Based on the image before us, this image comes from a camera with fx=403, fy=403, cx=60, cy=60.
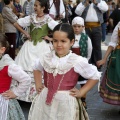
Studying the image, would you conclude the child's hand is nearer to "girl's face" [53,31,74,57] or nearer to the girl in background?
"girl's face" [53,31,74,57]

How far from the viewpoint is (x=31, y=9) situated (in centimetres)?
1016

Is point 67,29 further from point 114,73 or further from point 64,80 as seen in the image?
point 114,73

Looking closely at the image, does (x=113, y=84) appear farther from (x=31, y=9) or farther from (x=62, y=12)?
(x=31, y=9)

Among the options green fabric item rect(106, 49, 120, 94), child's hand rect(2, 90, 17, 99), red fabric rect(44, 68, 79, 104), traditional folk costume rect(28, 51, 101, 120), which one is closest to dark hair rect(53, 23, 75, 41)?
traditional folk costume rect(28, 51, 101, 120)

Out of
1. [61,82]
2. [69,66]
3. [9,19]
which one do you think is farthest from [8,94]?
[9,19]

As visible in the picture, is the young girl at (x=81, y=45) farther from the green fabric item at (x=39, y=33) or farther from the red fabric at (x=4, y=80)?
the red fabric at (x=4, y=80)

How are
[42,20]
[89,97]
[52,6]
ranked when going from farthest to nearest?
[52,6]
[89,97]
[42,20]

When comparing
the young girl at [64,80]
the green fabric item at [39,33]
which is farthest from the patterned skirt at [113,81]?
the young girl at [64,80]

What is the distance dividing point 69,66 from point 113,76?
2.28m

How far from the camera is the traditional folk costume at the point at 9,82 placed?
12.7 ft

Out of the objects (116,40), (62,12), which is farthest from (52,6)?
(116,40)

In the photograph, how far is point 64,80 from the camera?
12.3ft

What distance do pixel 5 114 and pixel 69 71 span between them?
780 millimetres

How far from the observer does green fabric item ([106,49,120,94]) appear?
19.1 feet
